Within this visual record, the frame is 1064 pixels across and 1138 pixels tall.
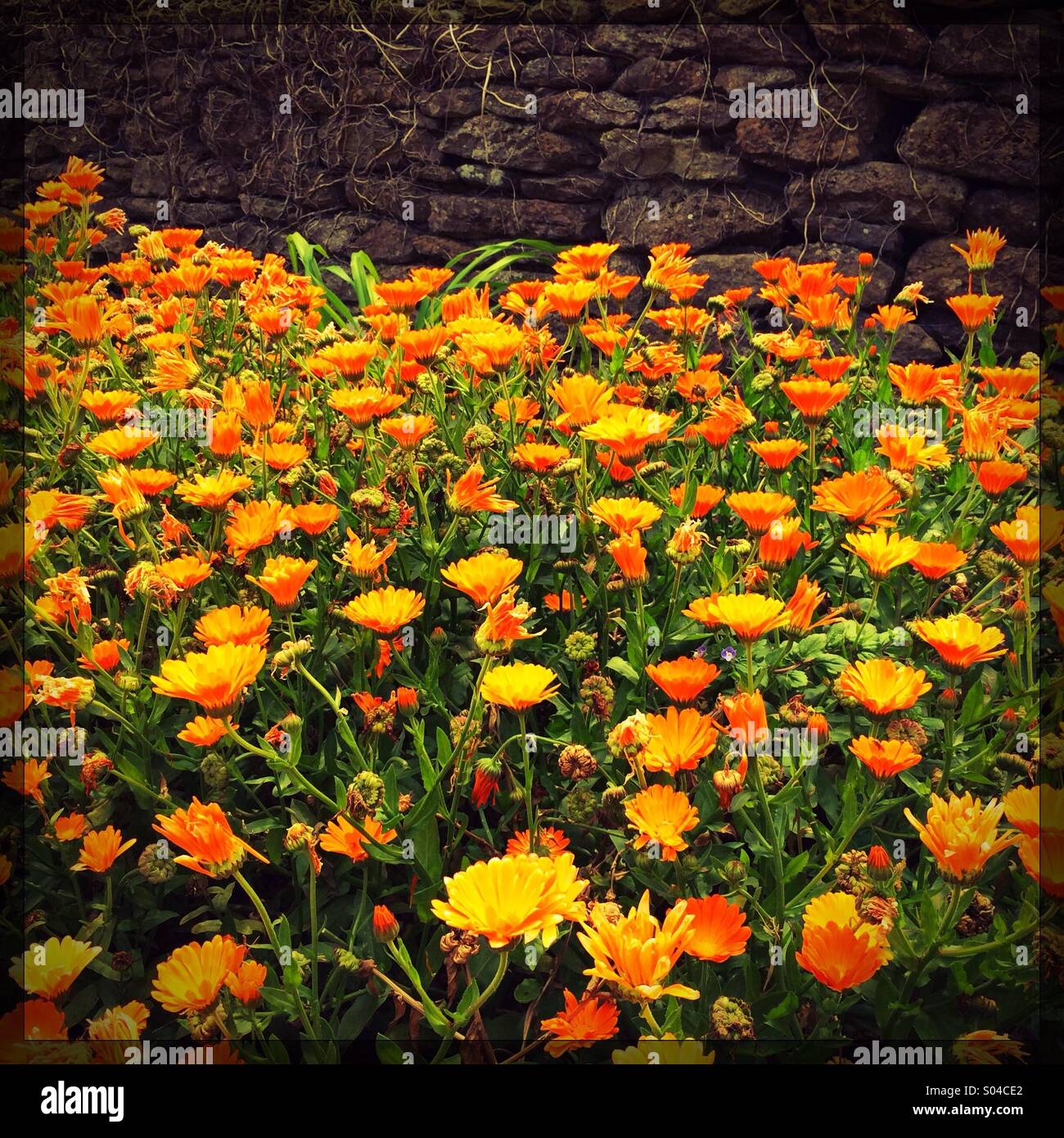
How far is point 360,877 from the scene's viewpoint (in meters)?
1.14

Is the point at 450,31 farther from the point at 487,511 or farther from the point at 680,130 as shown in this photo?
the point at 487,511

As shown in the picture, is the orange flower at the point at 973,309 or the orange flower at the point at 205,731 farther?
the orange flower at the point at 973,309

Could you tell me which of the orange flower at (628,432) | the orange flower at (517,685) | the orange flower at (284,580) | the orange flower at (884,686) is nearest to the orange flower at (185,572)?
the orange flower at (284,580)

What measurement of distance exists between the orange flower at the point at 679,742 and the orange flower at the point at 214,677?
38cm

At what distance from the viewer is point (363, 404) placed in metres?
1.47

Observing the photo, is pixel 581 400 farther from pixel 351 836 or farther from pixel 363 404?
pixel 351 836

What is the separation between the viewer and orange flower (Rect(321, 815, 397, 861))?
37.9 inches

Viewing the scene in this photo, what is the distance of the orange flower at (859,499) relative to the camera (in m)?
1.22

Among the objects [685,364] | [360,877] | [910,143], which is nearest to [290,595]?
[360,877]

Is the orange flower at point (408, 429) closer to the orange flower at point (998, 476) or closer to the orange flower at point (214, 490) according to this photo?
the orange flower at point (214, 490)

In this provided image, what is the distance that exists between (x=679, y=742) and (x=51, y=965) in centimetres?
64

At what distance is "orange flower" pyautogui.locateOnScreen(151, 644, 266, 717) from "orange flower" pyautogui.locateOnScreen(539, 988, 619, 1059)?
1.34 feet

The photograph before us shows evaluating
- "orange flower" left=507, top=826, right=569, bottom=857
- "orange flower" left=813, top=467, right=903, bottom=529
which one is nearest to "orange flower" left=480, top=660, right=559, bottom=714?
"orange flower" left=507, top=826, right=569, bottom=857

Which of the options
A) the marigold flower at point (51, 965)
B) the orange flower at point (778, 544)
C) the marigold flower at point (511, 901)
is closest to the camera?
the marigold flower at point (511, 901)
